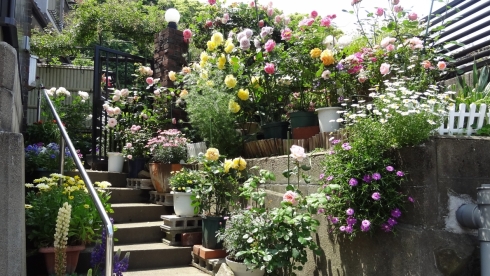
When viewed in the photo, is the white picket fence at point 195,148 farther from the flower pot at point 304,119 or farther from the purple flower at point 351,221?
the purple flower at point 351,221

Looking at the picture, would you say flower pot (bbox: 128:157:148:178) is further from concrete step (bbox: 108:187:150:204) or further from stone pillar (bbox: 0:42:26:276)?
stone pillar (bbox: 0:42:26:276)

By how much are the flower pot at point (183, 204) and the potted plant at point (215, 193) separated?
0.67 feet

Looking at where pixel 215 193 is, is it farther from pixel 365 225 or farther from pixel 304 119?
pixel 365 225

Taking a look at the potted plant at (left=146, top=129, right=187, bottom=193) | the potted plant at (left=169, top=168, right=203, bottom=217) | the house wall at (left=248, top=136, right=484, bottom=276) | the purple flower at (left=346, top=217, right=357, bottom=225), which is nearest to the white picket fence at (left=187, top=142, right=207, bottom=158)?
the potted plant at (left=146, top=129, right=187, bottom=193)

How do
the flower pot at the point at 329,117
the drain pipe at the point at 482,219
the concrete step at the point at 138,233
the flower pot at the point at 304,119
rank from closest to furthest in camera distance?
the drain pipe at the point at 482,219 → the flower pot at the point at 329,117 → the flower pot at the point at 304,119 → the concrete step at the point at 138,233

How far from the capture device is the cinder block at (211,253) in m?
4.20

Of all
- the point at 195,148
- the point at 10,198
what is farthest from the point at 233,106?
the point at 10,198

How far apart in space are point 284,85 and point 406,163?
2236mm

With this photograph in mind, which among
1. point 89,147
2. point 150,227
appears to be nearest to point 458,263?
point 150,227

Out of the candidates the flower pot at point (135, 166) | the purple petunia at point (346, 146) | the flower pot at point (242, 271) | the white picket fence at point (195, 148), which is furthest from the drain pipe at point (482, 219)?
the flower pot at point (135, 166)

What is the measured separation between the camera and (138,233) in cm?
468

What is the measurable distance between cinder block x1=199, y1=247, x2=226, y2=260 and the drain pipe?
7.65ft

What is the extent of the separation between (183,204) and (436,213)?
9.17 ft

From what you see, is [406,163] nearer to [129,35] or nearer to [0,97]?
[0,97]
